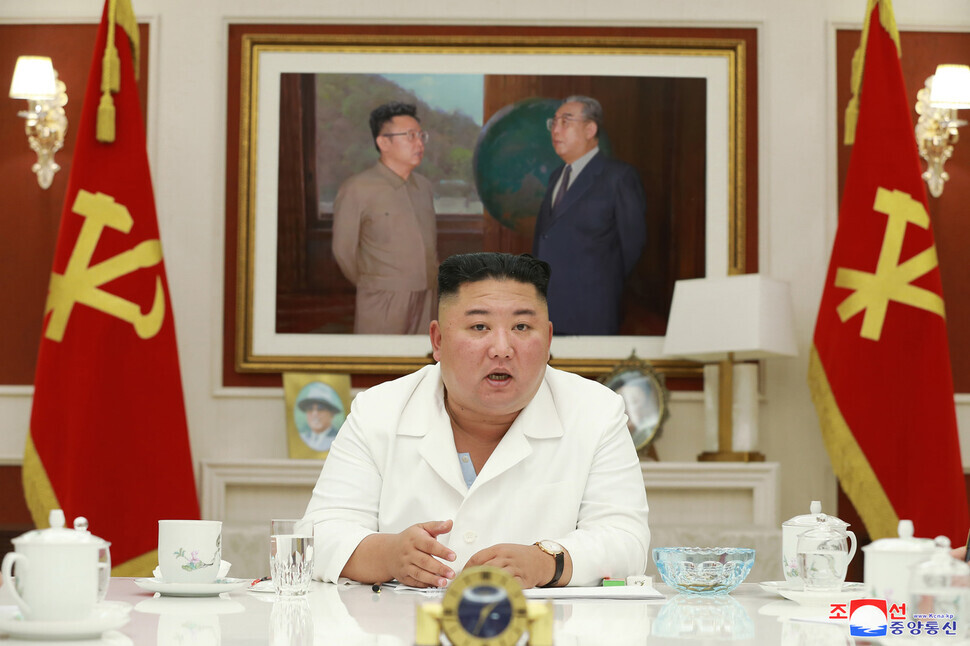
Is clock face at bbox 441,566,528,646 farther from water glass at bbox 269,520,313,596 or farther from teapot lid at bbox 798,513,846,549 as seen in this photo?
teapot lid at bbox 798,513,846,549

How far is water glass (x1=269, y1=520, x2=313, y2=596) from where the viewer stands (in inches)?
69.1

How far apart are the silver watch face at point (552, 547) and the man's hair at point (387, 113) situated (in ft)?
9.14

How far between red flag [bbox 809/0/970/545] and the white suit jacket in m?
1.79

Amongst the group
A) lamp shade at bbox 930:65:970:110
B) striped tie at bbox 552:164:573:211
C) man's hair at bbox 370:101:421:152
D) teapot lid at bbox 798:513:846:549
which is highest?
lamp shade at bbox 930:65:970:110

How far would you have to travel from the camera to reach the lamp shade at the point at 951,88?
4.35 m

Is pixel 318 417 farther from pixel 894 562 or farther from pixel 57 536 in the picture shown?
pixel 894 562

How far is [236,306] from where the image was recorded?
448cm

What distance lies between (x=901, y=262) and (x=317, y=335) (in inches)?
86.2

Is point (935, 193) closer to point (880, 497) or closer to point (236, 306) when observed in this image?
point (880, 497)

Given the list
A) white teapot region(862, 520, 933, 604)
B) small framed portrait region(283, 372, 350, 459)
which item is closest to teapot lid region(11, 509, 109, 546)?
white teapot region(862, 520, 933, 604)

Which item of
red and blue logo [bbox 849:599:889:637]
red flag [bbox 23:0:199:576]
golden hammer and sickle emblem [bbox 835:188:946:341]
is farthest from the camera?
golden hammer and sickle emblem [bbox 835:188:946:341]

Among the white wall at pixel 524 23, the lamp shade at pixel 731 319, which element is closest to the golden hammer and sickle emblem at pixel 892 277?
the lamp shade at pixel 731 319

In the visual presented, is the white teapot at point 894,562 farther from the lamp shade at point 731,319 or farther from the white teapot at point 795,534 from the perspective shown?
the lamp shade at point 731,319

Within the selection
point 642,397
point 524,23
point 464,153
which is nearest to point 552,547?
point 642,397
